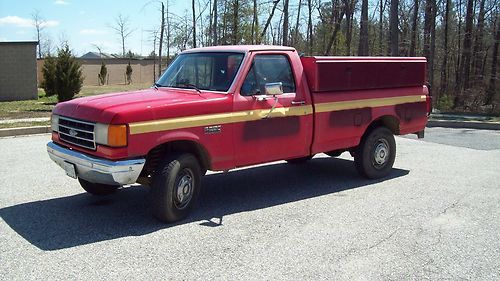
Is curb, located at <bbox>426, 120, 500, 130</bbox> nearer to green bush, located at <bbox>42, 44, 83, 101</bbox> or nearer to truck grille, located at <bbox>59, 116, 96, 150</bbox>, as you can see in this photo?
truck grille, located at <bbox>59, 116, 96, 150</bbox>

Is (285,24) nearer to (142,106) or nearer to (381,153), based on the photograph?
(381,153)

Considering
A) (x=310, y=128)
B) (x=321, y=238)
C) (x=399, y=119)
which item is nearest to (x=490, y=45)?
(x=399, y=119)

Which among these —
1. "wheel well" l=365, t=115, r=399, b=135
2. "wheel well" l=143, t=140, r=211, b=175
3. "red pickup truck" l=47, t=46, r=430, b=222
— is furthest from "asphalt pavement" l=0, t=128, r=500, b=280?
"wheel well" l=365, t=115, r=399, b=135

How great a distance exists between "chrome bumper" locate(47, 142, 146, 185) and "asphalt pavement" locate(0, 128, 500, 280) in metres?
0.55

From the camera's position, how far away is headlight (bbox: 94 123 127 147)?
15.6 ft

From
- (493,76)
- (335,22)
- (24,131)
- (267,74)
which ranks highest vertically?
(335,22)

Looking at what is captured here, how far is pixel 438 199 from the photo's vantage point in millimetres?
6398

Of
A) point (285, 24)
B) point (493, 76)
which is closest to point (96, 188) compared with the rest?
point (285, 24)

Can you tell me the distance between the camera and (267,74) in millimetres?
6172

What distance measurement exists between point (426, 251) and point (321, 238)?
3.23ft

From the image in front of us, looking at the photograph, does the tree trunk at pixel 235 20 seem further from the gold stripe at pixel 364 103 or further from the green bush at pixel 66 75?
the gold stripe at pixel 364 103

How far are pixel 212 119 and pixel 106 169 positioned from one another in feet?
4.26

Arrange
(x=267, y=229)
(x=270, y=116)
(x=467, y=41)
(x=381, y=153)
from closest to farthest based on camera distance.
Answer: (x=267, y=229) < (x=270, y=116) < (x=381, y=153) < (x=467, y=41)

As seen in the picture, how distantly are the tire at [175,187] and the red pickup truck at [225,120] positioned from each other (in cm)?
1
